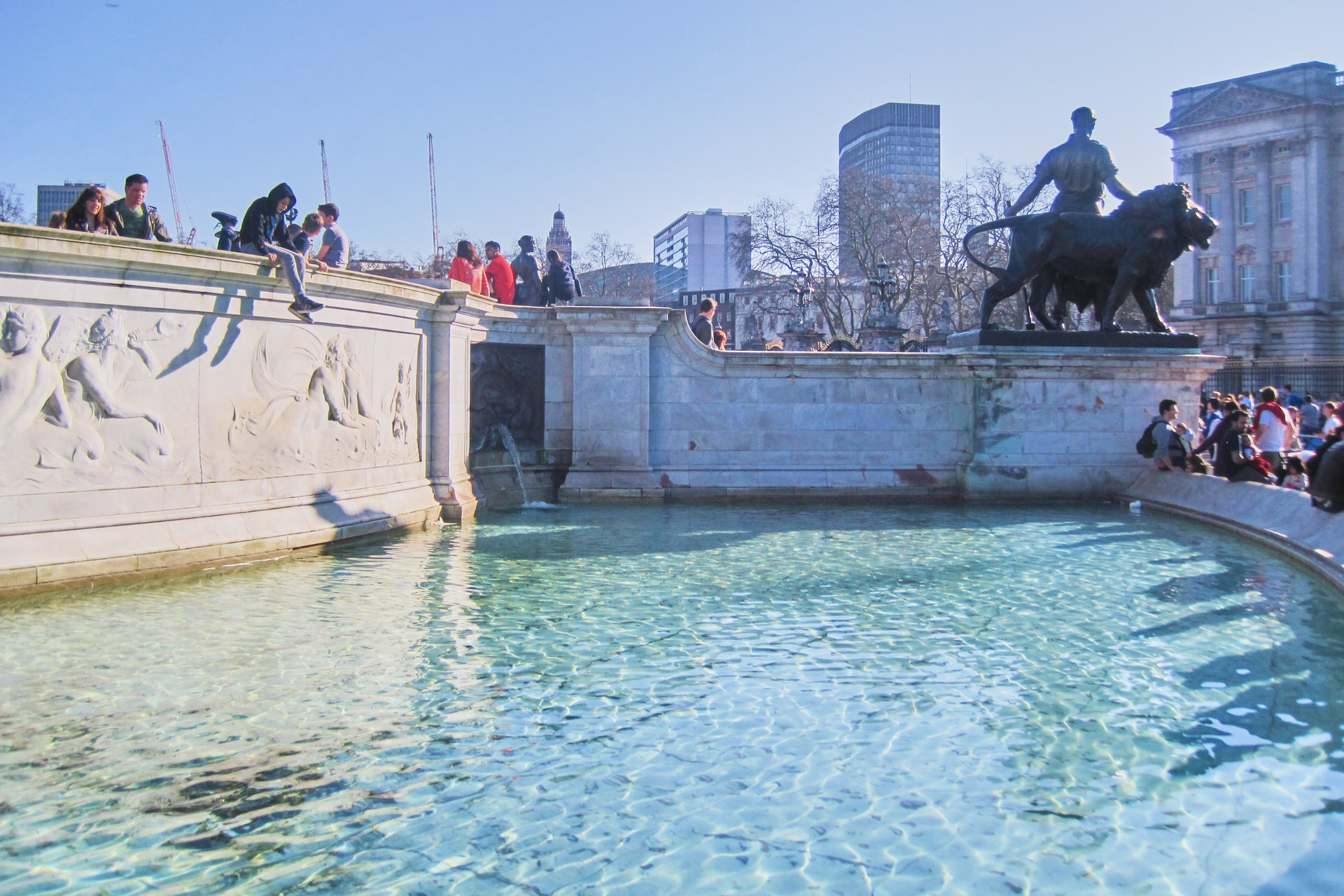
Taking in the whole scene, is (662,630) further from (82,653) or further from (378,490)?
(378,490)

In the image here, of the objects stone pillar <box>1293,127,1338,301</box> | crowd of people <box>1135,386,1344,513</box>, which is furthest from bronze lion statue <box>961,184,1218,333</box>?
stone pillar <box>1293,127,1338,301</box>

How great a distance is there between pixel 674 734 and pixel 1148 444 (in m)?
11.4

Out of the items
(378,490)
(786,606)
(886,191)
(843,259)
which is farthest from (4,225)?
(843,259)

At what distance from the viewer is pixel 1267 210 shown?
233 ft

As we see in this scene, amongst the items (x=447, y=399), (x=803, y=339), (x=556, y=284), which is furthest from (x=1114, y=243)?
(x=803, y=339)

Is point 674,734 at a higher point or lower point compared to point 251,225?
lower

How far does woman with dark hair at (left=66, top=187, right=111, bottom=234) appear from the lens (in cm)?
937

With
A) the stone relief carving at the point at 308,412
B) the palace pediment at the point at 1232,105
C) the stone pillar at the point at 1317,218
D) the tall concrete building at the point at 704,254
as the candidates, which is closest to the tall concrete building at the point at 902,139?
the tall concrete building at the point at 704,254

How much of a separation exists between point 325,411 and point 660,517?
424 cm

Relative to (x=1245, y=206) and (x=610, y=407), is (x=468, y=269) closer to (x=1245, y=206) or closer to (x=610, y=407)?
(x=610, y=407)

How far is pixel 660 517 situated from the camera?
13359 millimetres

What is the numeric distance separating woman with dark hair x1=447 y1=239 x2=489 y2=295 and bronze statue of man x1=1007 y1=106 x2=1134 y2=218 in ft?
24.4

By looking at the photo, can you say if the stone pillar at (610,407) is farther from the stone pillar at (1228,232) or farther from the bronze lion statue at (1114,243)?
the stone pillar at (1228,232)

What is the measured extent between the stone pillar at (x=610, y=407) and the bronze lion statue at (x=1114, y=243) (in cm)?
456
